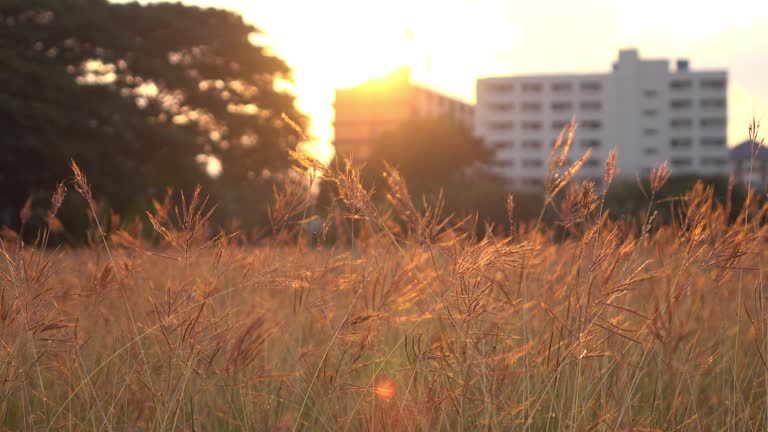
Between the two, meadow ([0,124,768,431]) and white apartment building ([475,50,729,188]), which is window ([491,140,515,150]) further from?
meadow ([0,124,768,431])

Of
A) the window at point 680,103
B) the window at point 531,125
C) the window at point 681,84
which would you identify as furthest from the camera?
the window at point 531,125

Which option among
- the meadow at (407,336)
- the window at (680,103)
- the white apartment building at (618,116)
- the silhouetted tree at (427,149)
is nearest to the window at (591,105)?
the white apartment building at (618,116)

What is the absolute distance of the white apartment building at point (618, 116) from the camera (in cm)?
7769

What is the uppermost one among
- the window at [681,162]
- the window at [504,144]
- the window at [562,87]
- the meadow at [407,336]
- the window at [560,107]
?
the window at [562,87]

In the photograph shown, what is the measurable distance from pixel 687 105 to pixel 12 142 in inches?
2796

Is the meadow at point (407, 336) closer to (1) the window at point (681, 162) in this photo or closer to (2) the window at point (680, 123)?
(2) the window at point (680, 123)

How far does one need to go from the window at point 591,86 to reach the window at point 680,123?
24.2 ft

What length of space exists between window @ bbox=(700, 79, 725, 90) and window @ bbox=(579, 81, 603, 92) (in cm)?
959

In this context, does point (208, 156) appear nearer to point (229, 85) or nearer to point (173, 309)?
point (229, 85)

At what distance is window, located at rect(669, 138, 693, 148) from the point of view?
7988cm

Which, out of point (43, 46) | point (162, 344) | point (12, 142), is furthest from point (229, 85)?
point (162, 344)

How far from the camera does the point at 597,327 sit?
6.49ft

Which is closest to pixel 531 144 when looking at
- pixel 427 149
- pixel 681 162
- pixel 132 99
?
pixel 681 162

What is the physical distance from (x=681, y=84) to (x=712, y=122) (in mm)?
5098
